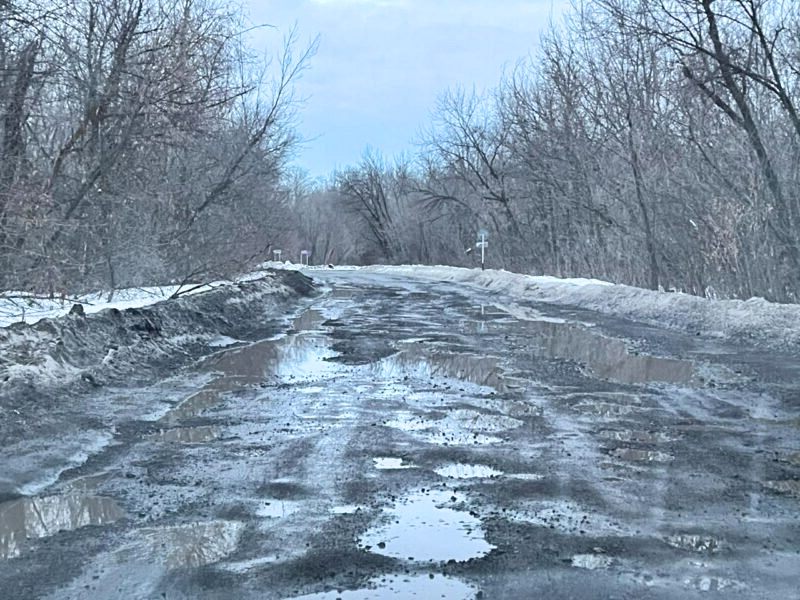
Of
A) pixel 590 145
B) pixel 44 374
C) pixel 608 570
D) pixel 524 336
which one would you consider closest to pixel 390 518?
pixel 608 570

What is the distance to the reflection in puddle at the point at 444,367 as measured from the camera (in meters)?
12.4

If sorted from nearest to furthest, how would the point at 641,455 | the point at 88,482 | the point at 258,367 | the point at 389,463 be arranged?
1. the point at 88,482
2. the point at 389,463
3. the point at 641,455
4. the point at 258,367

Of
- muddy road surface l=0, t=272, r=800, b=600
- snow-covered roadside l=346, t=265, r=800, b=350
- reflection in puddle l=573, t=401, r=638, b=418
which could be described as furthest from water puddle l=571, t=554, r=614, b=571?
snow-covered roadside l=346, t=265, r=800, b=350

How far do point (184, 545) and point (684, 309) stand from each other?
1793 cm

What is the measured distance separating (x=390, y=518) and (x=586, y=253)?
31.8 meters

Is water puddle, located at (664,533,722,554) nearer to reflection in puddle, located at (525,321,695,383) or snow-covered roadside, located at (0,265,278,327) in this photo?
A: reflection in puddle, located at (525,321,695,383)

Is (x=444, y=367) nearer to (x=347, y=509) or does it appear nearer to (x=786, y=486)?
(x=786, y=486)

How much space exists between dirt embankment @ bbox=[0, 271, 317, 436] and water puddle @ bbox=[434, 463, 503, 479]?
4365mm

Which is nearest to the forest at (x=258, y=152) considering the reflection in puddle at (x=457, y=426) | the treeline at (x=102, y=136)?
the treeline at (x=102, y=136)

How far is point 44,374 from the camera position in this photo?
34.4 ft

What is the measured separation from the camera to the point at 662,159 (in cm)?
2630

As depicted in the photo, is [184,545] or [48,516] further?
[48,516]

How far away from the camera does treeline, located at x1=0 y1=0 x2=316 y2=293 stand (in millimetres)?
13297

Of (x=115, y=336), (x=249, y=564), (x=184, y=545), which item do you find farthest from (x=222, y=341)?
(x=249, y=564)
